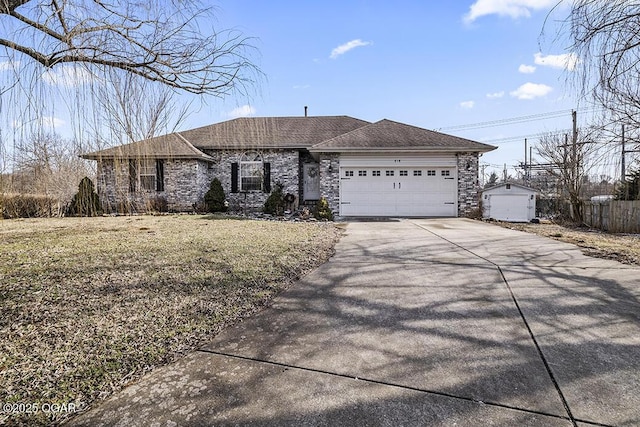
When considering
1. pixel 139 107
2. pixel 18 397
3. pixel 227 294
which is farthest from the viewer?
pixel 227 294

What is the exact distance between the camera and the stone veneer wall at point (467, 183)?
13234 mm

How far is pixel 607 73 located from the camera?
139 inches

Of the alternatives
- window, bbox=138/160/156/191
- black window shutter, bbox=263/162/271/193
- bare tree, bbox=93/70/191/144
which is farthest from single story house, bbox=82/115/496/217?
bare tree, bbox=93/70/191/144

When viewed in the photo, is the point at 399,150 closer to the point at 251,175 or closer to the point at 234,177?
the point at 251,175

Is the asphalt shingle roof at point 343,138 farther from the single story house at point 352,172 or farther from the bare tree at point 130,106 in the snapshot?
the bare tree at point 130,106

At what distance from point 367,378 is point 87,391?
5.34 feet

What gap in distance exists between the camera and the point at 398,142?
523 inches

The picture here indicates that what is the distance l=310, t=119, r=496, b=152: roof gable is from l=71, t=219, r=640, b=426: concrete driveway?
9.40m

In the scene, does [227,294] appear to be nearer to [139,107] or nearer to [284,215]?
[139,107]

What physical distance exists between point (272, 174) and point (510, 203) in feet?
35.9

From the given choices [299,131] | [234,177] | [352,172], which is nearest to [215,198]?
[234,177]

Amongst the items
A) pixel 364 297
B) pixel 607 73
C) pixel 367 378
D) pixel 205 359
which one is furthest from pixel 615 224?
pixel 205 359

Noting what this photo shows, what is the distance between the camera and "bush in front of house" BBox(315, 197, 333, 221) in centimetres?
1247

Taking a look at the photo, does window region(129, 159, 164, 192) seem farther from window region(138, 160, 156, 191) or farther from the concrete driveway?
the concrete driveway
